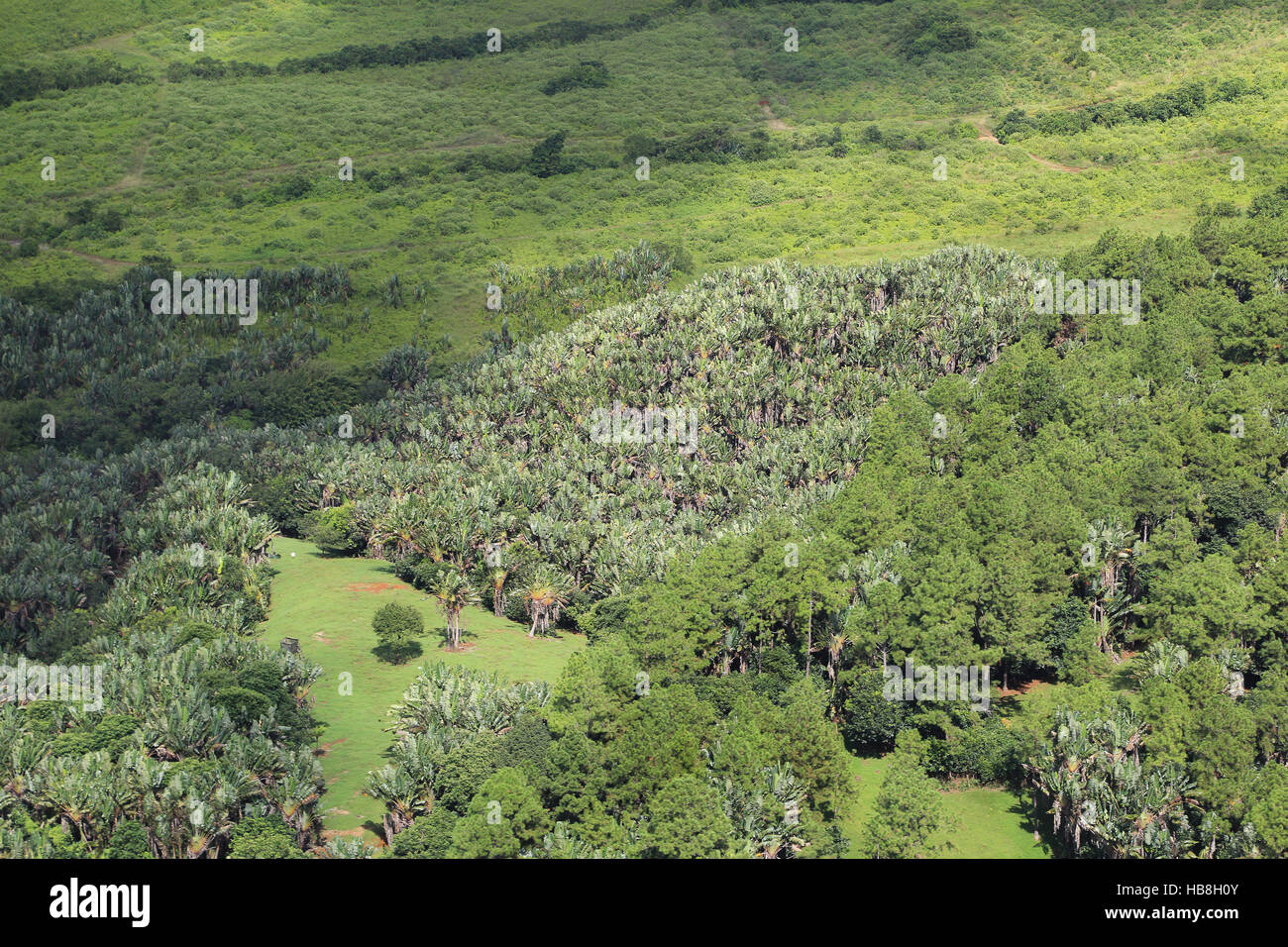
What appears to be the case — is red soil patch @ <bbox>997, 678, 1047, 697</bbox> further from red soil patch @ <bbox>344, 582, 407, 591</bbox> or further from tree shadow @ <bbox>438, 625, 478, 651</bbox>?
red soil patch @ <bbox>344, 582, 407, 591</bbox>

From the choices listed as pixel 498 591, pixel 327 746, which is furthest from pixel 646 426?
pixel 327 746

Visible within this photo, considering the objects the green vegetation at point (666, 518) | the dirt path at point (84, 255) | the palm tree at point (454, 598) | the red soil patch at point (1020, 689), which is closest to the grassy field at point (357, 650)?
the green vegetation at point (666, 518)

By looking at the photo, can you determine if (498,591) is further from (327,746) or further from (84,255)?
(84,255)

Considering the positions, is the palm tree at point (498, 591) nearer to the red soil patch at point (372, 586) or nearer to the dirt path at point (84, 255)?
the red soil patch at point (372, 586)

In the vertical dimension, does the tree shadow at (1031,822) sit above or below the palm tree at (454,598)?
below

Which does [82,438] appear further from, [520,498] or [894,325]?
[894,325]
